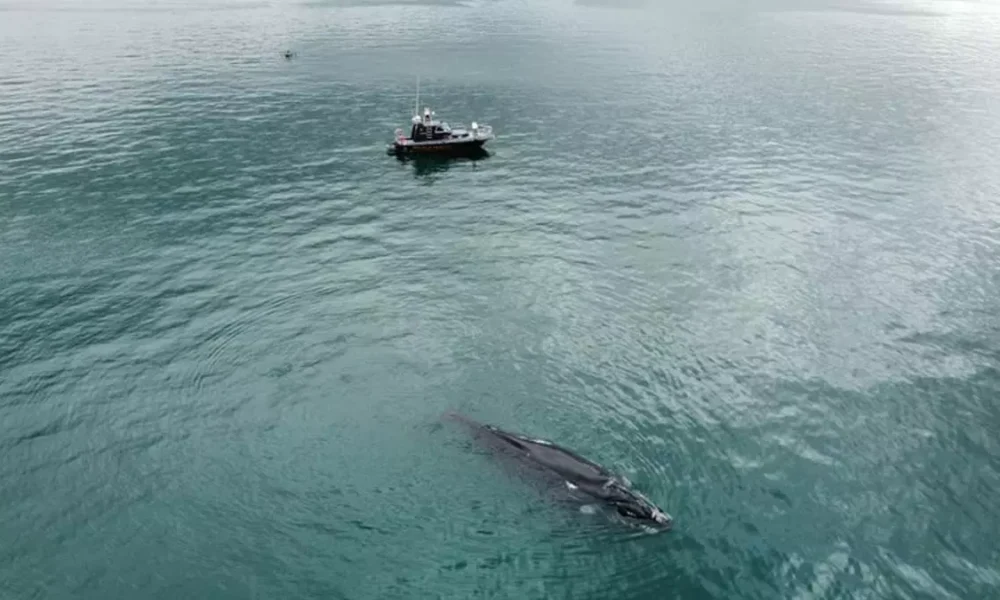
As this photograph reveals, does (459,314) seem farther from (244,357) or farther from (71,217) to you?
(71,217)

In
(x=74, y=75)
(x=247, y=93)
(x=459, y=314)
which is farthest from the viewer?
(x=74, y=75)

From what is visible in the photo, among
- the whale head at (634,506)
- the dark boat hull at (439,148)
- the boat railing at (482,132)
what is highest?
the boat railing at (482,132)

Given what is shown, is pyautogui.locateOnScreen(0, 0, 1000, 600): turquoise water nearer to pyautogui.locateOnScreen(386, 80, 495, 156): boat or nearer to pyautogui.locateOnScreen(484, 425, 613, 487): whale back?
pyautogui.locateOnScreen(484, 425, 613, 487): whale back

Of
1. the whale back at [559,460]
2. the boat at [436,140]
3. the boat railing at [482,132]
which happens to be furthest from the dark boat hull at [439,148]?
the whale back at [559,460]

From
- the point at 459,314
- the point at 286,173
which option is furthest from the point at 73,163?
the point at 459,314

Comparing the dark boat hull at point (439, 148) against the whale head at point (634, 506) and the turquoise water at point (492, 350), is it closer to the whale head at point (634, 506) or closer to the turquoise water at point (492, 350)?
the turquoise water at point (492, 350)

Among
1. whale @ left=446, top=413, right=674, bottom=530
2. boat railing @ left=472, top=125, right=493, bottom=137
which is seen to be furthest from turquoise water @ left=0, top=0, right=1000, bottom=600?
boat railing @ left=472, top=125, right=493, bottom=137
